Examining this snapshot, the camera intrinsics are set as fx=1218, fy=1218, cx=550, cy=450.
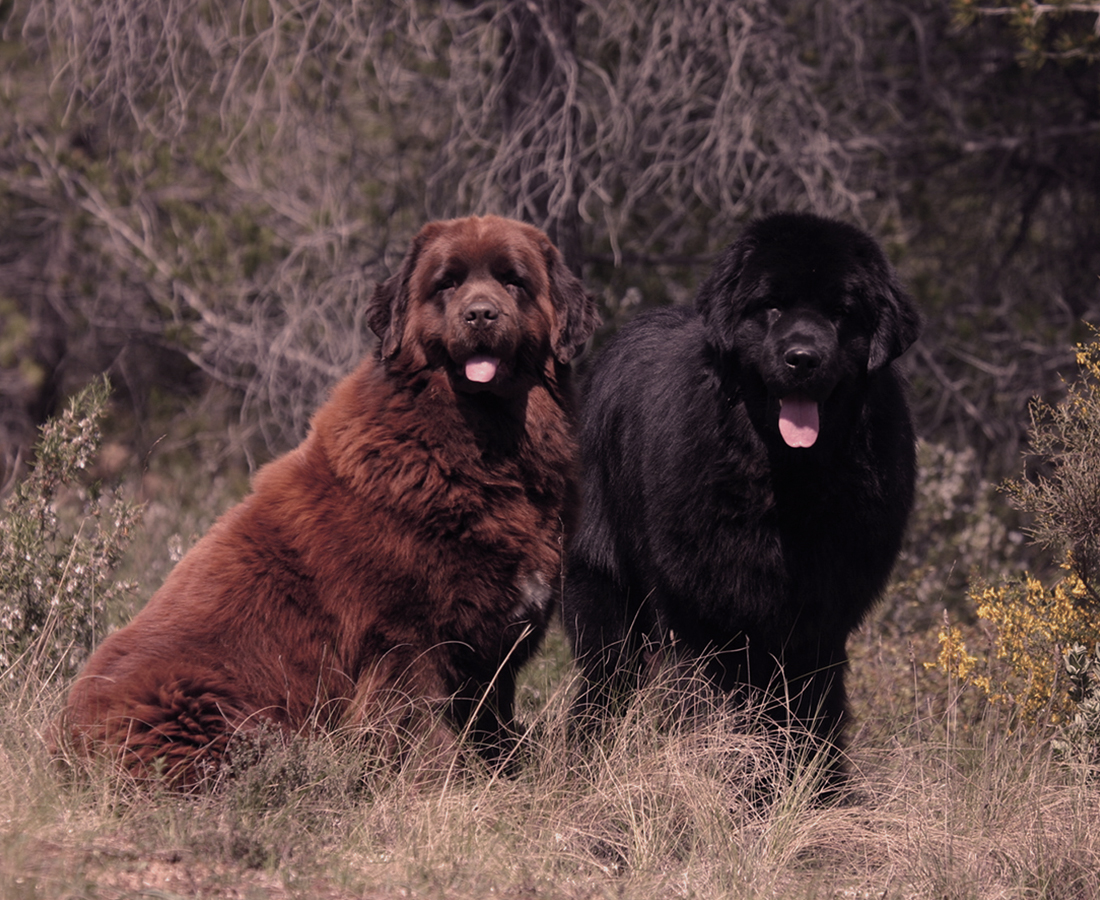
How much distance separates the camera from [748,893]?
348cm

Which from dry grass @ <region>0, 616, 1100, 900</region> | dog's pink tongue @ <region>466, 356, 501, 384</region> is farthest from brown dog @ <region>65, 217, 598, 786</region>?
dry grass @ <region>0, 616, 1100, 900</region>

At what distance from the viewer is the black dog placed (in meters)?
4.16

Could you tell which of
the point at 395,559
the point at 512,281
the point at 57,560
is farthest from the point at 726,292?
the point at 57,560

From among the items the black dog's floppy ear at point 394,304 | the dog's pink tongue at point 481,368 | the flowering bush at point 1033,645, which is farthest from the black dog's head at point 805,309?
the flowering bush at point 1033,645

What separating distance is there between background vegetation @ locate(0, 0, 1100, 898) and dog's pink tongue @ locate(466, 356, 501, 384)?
49.2 inches

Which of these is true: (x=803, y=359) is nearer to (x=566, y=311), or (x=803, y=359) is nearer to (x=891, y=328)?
(x=891, y=328)

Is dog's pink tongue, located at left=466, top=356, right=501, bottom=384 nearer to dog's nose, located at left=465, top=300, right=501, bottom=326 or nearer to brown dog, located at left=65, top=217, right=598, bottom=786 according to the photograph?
brown dog, located at left=65, top=217, right=598, bottom=786

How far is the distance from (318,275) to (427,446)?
4.43 meters

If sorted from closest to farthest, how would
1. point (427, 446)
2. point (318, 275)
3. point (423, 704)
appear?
1. point (423, 704)
2. point (427, 446)
3. point (318, 275)

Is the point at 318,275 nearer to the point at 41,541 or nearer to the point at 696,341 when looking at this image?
the point at 41,541

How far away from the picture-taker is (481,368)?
4.14 meters

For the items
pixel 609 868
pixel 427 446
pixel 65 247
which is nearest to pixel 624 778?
pixel 609 868

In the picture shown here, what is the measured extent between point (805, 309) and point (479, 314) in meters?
1.10

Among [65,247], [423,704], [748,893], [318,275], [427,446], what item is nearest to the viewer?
[748,893]
